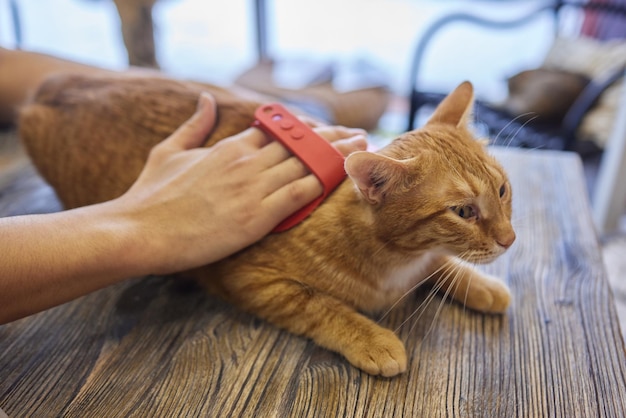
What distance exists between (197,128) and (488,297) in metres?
0.67

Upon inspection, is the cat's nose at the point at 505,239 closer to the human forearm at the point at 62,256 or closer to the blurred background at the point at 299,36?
the human forearm at the point at 62,256

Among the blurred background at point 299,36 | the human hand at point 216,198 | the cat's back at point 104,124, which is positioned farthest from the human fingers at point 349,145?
the blurred background at point 299,36

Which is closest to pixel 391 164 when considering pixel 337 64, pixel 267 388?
pixel 267 388

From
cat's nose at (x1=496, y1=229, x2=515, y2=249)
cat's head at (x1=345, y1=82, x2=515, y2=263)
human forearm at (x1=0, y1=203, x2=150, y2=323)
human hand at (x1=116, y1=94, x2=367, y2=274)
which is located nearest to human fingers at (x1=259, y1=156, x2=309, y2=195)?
A: human hand at (x1=116, y1=94, x2=367, y2=274)

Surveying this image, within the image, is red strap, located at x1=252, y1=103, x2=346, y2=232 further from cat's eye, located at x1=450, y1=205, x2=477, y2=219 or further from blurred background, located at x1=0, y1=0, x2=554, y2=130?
blurred background, located at x1=0, y1=0, x2=554, y2=130

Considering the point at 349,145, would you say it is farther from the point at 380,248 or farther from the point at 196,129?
the point at 196,129

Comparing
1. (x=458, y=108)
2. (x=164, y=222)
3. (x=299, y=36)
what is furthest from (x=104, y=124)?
(x=299, y=36)

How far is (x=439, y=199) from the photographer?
0.83 meters

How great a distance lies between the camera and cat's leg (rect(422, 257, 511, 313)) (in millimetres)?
876

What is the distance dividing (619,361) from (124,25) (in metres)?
1.94

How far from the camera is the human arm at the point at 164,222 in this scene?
731mm

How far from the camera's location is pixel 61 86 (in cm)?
123

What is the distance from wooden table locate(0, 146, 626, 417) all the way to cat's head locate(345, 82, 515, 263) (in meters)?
0.14

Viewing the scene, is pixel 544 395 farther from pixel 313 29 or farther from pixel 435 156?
pixel 313 29
